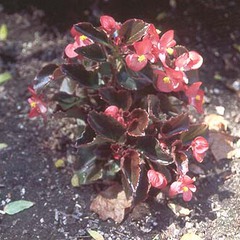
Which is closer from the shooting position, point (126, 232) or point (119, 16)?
point (126, 232)

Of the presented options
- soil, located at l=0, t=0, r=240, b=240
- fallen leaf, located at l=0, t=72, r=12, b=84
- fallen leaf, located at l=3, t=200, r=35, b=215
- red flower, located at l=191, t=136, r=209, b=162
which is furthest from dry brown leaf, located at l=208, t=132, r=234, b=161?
fallen leaf, located at l=0, t=72, r=12, b=84

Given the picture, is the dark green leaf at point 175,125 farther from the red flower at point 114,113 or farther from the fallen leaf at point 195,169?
the fallen leaf at point 195,169

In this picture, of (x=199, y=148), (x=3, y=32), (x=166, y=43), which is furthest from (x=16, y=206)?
(x=3, y=32)

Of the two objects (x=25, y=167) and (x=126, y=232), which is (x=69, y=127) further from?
(x=126, y=232)

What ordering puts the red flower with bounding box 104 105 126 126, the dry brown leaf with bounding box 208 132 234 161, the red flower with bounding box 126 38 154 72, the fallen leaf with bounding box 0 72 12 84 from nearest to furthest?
the red flower with bounding box 126 38 154 72 < the red flower with bounding box 104 105 126 126 < the dry brown leaf with bounding box 208 132 234 161 < the fallen leaf with bounding box 0 72 12 84

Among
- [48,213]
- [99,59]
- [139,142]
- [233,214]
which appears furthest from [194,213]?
[99,59]

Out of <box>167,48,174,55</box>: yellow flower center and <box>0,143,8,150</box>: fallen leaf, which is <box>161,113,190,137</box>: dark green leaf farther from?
<box>0,143,8,150</box>: fallen leaf
